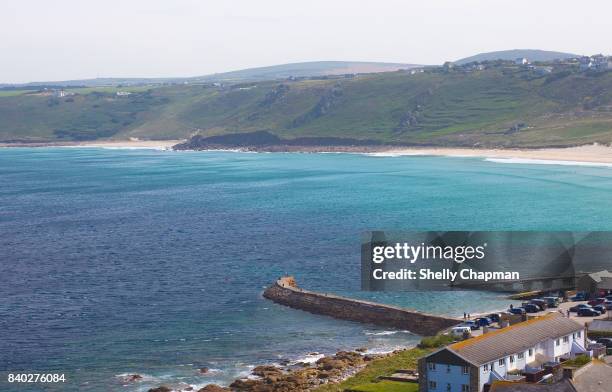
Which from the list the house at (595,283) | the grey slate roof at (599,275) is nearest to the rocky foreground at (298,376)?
the house at (595,283)

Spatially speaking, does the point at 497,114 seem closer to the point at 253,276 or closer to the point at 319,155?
the point at 319,155

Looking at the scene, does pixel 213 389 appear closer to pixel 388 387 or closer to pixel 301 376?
pixel 301 376

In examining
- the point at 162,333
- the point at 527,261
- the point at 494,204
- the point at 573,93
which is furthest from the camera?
the point at 573,93

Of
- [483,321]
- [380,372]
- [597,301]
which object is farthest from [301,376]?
[597,301]

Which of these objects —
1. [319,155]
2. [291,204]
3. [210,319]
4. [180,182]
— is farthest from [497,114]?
[210,319]

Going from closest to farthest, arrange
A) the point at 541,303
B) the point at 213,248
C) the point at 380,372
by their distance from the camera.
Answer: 1. the point at 380,372
2. the point at 541,303
3. the point at 213,248

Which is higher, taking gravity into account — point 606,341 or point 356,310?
point 606,341

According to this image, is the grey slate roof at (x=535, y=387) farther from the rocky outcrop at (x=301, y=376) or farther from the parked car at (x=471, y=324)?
the parked car at (x=471, y=324)
